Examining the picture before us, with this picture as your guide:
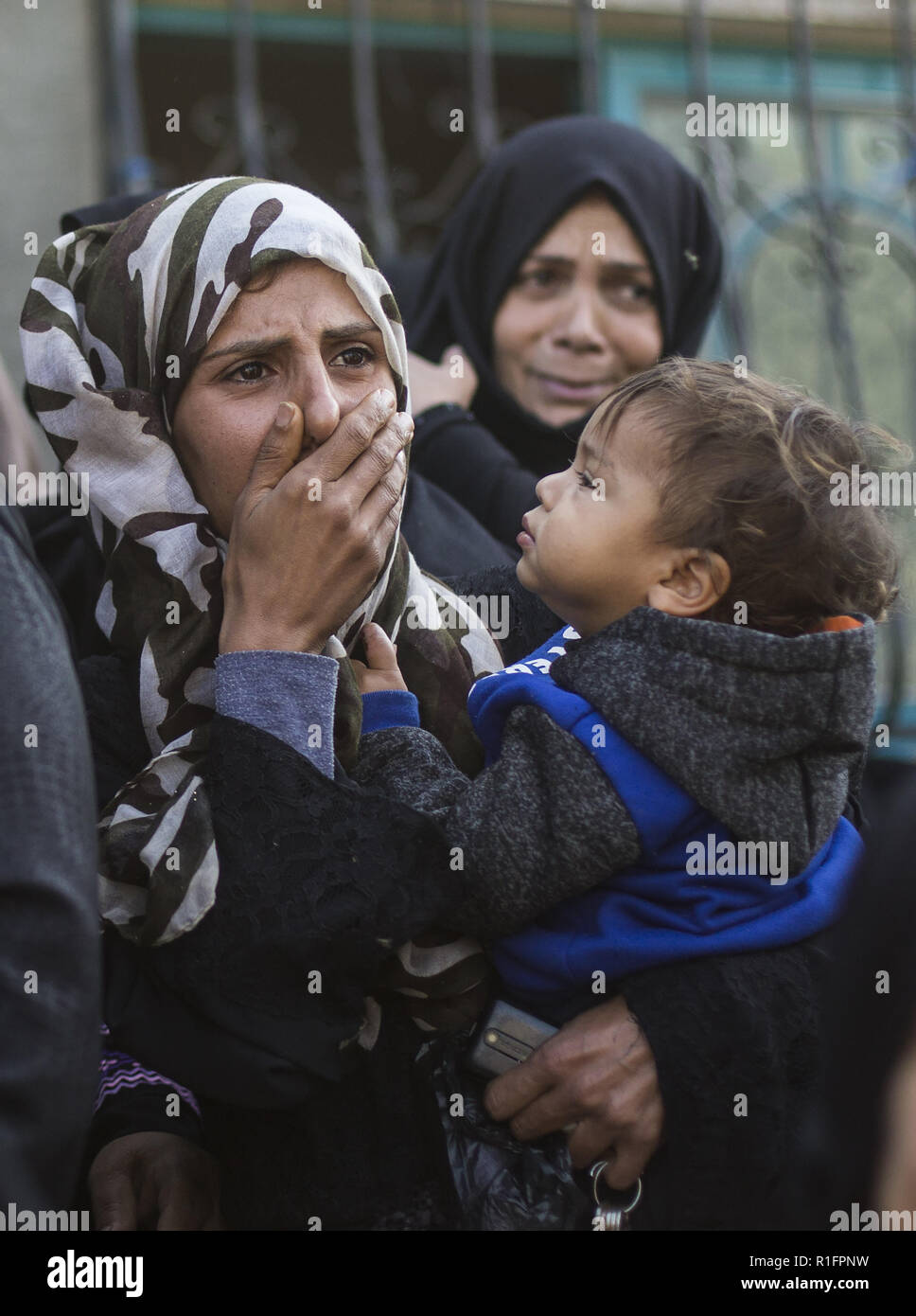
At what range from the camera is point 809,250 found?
14.7 ft

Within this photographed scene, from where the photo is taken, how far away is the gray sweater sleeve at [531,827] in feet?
5.08

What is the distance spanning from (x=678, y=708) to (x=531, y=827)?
0.65 ft

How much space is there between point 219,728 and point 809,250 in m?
3.41

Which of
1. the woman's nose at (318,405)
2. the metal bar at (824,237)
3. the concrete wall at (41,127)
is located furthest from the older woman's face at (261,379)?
the metal bar at (824,237)

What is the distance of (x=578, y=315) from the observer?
9.95 ft

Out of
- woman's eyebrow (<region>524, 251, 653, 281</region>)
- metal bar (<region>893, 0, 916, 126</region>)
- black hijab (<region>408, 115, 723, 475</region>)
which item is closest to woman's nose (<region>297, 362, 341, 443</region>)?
black hijab (<region>408, 115, 723, 475</region>)

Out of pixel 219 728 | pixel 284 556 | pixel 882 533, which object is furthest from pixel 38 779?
pixel 882 533

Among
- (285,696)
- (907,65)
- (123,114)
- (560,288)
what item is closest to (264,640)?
(285,696)

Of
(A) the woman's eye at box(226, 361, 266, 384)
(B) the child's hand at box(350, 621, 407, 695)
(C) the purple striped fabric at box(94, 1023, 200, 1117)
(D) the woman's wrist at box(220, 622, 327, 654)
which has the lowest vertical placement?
(C) the purple striped fabric at box(94, 1023, 200, 1117)

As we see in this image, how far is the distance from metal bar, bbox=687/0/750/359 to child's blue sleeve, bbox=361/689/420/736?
8.29 ft

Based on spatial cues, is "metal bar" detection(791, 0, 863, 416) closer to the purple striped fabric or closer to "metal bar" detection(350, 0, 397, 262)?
"metal bar" detection(350, 0, 397, 262)

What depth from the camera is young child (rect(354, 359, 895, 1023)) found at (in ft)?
5.13
